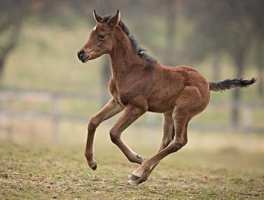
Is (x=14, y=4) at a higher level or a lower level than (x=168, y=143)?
higher

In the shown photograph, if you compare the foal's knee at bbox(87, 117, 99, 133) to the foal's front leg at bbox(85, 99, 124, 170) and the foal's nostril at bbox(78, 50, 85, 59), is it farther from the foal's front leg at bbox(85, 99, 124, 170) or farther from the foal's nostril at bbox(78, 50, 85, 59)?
the foal's nostril at bbox(78, 50, 85, 59)

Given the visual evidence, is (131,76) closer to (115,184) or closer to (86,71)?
(115,184)

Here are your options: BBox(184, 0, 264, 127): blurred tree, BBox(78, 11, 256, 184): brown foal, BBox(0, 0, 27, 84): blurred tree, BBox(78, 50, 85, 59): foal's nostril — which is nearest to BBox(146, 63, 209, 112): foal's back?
BBox(78, 11, 256, 184): brown foal

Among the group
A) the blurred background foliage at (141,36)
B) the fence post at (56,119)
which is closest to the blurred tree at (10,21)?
the blurred background foliage at (141,36)

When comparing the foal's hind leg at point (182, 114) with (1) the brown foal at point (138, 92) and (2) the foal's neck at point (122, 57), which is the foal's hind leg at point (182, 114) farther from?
(2) the foal's neck at point (122, 57)

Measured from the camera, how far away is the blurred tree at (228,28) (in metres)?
24.5

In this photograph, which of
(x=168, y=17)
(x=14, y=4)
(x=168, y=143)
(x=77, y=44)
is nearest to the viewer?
(x=168, y=143)

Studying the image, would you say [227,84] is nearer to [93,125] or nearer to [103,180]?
[93,125]

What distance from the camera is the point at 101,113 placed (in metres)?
8.40

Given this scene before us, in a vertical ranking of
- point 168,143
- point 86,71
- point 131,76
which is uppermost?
point 86,71

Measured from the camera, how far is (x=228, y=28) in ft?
82.5

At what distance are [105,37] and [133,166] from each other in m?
3.71

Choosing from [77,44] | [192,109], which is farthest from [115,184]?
[77,44]

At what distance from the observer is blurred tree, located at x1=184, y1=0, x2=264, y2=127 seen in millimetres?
24484
